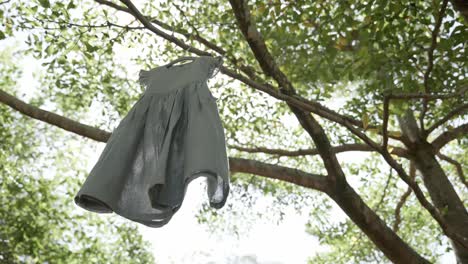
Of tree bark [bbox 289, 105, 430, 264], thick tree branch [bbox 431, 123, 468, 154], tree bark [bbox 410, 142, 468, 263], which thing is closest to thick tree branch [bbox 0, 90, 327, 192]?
tree bark [bbox 289, 105, 430, 264]

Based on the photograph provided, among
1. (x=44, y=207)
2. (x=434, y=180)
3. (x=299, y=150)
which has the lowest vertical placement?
(x=44, y=207)

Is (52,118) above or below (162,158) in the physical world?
above

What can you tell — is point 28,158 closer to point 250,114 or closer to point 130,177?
point 250,114

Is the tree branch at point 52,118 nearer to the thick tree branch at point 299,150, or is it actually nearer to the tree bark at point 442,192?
the thick tree branch at point 299,150

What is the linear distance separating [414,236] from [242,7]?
16.9ft

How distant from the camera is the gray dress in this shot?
1963mm

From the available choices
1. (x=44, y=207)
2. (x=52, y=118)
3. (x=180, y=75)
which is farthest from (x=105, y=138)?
(x=44, y=207)

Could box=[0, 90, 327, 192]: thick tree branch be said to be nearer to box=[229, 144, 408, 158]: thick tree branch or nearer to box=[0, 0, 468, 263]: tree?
box=[0, 0, 468, 263]: tree

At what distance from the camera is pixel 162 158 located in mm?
2027

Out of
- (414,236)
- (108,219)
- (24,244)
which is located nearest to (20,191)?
(24,244)

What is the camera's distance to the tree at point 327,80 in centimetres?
306

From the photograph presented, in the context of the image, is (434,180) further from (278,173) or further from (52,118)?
(52,118)

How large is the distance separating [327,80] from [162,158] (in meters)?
2.60

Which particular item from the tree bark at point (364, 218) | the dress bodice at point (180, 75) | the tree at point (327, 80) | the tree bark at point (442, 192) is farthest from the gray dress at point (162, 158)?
the tree bark at point (442, 192)
